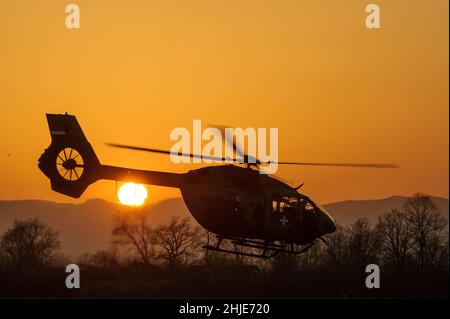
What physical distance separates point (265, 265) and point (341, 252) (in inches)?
333

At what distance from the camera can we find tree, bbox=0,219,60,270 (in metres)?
83.2

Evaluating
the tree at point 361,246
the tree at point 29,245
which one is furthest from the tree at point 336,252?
the tree at point 29,245

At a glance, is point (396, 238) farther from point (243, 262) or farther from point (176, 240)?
point (176, 240)

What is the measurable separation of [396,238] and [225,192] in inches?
1863

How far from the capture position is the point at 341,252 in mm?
88000

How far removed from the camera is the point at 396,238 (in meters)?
94.5

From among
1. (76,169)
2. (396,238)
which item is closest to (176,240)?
(396,238)

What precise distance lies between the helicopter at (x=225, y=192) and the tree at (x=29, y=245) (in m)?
27.9

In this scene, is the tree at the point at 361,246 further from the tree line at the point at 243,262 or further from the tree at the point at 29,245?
the tree at the point at 29,245

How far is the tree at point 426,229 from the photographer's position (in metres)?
92.1

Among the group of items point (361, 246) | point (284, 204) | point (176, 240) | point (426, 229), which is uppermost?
point (426, 229)

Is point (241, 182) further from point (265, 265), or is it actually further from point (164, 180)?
point (265, 265)

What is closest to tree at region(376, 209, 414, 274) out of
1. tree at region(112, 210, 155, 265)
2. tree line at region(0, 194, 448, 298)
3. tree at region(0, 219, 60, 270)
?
tree line at region(0, 194, 448, 298)
